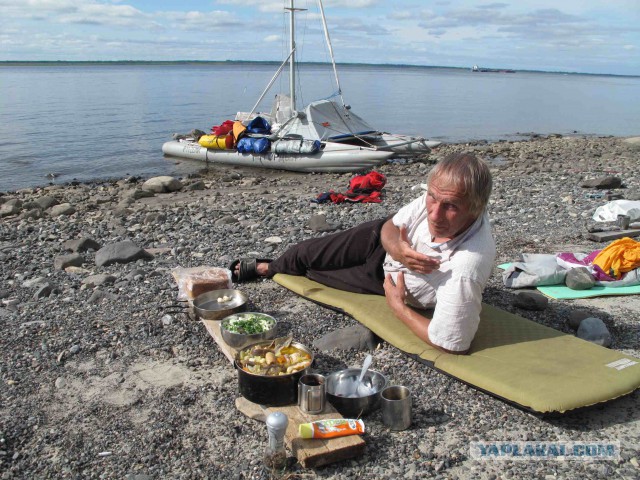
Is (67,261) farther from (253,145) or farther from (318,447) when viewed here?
(253,145)

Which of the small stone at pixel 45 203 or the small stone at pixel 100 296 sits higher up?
the small stone at pixel 100 296

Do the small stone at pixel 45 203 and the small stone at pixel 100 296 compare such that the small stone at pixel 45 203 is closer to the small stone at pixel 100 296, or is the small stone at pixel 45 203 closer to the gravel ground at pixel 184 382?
the gravel ground at pixel 184 382

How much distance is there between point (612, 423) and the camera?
3.33 metres

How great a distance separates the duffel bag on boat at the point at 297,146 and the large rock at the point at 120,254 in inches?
346

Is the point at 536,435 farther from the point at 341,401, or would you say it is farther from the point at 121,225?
the point at 121,225

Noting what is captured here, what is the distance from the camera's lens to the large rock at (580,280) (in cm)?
532

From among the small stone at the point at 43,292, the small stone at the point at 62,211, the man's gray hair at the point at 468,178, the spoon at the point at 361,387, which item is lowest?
the small stone at the point at 62,211

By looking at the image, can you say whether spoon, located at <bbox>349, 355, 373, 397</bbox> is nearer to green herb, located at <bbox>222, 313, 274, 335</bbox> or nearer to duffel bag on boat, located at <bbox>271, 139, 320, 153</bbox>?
green herb, located at <bbox>222, 313, 274, 335</bbox>

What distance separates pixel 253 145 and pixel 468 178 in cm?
1278

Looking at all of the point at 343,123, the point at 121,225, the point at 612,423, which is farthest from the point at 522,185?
the point at 612,423

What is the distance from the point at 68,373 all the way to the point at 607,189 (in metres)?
9.86

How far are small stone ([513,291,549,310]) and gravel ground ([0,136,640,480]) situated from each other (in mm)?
58

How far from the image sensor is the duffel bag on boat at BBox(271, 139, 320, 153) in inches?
596

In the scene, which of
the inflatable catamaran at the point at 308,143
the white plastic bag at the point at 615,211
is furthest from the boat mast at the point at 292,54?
the white plastic bag at the point at 615,211
